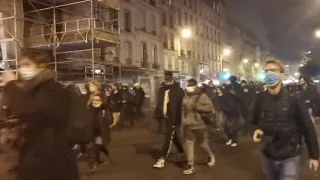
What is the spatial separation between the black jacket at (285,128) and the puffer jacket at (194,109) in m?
4.03

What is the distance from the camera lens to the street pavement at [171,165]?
8.54 meters

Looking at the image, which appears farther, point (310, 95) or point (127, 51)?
point (127, 51)

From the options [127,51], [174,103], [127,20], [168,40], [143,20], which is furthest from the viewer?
[168,40]

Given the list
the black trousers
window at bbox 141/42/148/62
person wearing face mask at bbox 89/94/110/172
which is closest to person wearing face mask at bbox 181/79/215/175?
the black trousers

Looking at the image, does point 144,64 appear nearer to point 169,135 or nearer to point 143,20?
point 143,20

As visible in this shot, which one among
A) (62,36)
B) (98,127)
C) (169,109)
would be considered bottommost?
(98,127)

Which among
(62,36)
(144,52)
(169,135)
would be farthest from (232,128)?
(144,52)

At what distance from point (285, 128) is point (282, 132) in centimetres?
5

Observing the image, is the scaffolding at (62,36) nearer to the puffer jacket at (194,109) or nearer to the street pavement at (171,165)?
the street pavement at (171,165)

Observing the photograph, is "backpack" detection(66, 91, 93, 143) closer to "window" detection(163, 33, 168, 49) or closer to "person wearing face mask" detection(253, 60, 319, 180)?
"person wearing face mask" detection(253, 60, 319, 180)

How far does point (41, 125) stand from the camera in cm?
362

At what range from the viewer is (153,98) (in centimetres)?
3794

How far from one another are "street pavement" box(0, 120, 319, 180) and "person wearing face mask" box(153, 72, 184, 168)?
627 millimetres

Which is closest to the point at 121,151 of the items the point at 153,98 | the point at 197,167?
the point at 197,167
